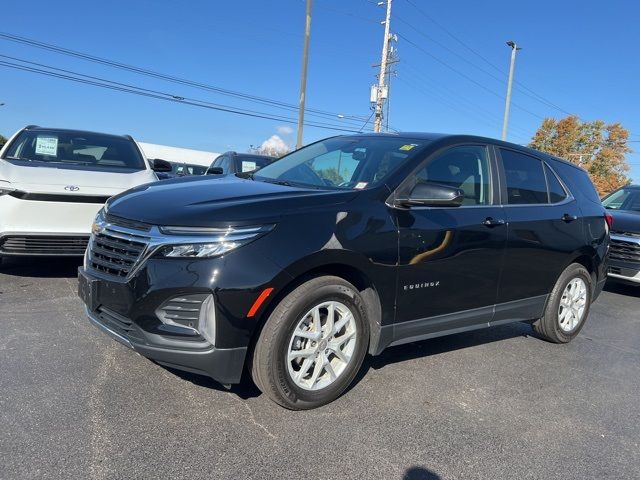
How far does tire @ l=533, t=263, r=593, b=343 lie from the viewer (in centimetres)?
489

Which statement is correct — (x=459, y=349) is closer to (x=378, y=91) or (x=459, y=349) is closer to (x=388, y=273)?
(x=388, y=273)

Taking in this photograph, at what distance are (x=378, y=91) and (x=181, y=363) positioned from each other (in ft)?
93.3

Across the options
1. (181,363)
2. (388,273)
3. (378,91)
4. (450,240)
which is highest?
(378,91)

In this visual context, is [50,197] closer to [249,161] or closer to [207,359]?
[207,359]

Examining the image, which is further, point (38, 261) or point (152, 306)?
point (38, 261)

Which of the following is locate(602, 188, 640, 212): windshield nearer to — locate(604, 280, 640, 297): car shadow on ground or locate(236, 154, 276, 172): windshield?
locate(604, 280, 640, 297): car shadow on ground

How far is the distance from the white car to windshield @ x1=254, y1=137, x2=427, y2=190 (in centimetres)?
217

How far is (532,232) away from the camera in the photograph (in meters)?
4.41

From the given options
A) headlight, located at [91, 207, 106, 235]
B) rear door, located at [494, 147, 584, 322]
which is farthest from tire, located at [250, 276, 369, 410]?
rear door, located at [494, 147, 584, 322]

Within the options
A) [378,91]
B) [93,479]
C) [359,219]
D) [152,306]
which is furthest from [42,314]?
[378,91]

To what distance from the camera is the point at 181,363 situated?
2889mm

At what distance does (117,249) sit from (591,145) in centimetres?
4892

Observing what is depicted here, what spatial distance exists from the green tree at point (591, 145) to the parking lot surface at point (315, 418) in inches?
1711

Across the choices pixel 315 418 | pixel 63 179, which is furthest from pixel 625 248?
pixel 63 179
